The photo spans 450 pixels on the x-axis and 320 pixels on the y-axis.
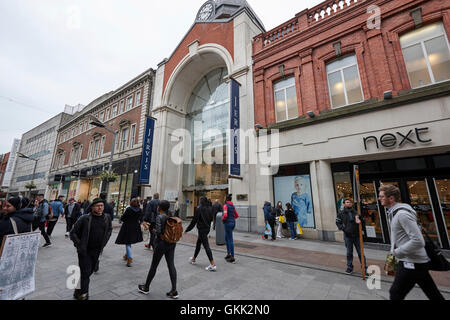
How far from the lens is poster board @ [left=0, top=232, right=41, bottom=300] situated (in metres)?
2.59

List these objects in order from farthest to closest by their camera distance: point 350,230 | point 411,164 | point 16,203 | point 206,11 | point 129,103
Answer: point 129,103
point 206,11
point 411,164
point 350,230
point 16,203

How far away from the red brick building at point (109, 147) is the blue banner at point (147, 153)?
1779 millimetres

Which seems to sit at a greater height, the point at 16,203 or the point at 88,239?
the point at 16,203

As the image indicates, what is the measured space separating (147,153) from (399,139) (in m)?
16.8

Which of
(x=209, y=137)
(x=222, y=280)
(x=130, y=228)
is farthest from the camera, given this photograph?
(x=209, y=137)

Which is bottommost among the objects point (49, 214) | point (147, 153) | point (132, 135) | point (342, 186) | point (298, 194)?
point (49, 214)

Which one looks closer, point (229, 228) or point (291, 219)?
point (229, 228)

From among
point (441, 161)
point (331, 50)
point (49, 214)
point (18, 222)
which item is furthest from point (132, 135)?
point (441, 161)

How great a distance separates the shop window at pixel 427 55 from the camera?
7.95m

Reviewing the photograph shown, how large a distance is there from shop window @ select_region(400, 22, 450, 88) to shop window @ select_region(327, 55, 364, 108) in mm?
1838

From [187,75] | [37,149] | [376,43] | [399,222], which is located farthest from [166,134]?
[37,149]

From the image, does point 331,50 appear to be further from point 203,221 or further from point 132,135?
point 132,135

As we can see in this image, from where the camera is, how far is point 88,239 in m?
3.53

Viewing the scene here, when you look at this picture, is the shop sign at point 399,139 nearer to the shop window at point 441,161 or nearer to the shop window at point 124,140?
the shop window at point 441,161
